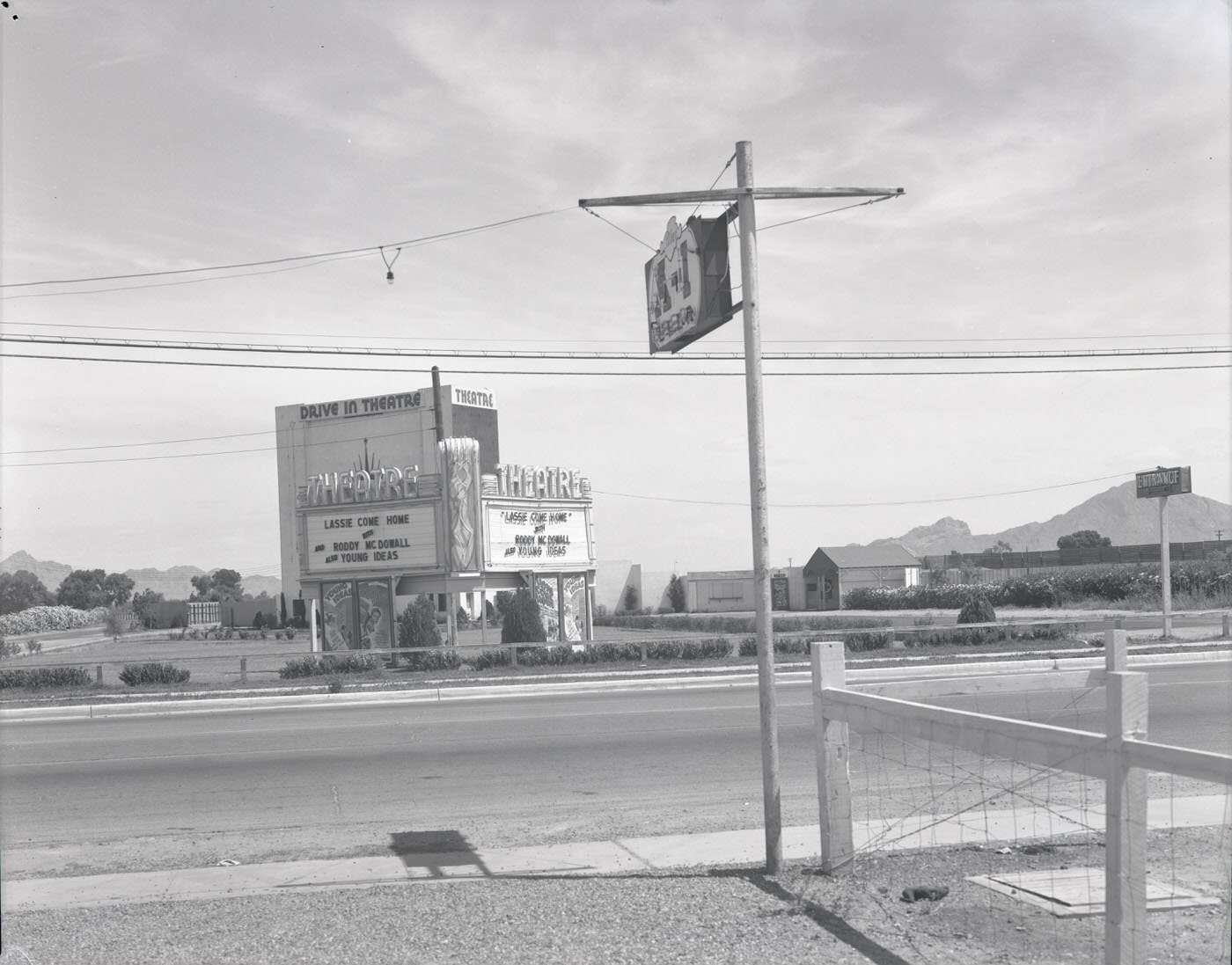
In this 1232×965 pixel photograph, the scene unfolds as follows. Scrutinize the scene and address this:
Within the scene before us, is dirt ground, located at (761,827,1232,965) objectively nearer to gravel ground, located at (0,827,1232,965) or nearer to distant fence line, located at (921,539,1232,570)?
gravel ground, located at (0,827,1232,965)

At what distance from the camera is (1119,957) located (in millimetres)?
4500

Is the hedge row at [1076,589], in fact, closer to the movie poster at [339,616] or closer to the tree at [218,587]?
the movie poster at [339,616]

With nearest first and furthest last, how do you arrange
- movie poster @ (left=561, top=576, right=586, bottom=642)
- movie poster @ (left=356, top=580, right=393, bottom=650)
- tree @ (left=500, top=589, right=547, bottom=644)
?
1. tree @ (left=500, top=589, right=547, bottom=644)
2. movie poster @ (left=356, top=580, right=393, bottom=650)
3. movie poster @ (left=561, top=576, right=586, bottom=642)

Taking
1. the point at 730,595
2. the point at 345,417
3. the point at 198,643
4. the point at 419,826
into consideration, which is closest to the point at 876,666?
the point at 419,826

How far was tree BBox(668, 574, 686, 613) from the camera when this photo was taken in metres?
72.9

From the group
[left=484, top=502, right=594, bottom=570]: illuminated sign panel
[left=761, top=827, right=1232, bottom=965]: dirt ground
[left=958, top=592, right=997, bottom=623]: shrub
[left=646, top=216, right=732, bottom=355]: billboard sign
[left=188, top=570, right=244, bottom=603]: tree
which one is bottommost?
[left=188, top=570, right=244, bottom=603]: tree

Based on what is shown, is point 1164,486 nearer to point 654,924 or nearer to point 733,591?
point 654,924

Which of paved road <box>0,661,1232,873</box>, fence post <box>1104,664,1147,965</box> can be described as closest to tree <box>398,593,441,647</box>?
paved road <box>0,661,1232,873</box>

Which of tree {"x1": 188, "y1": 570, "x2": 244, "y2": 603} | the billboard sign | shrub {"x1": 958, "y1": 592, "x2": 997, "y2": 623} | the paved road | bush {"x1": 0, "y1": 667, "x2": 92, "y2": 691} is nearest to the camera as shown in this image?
the billboard sign

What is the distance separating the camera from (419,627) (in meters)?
27.9

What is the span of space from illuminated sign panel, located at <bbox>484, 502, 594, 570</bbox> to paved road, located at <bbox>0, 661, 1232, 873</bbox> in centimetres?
1298

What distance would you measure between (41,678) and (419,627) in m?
A: 8.41

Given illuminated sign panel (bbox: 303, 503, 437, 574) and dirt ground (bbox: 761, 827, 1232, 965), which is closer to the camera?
dirt ground (bbox: 761, 827, 1232, 965)

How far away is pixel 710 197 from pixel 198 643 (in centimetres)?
4940
